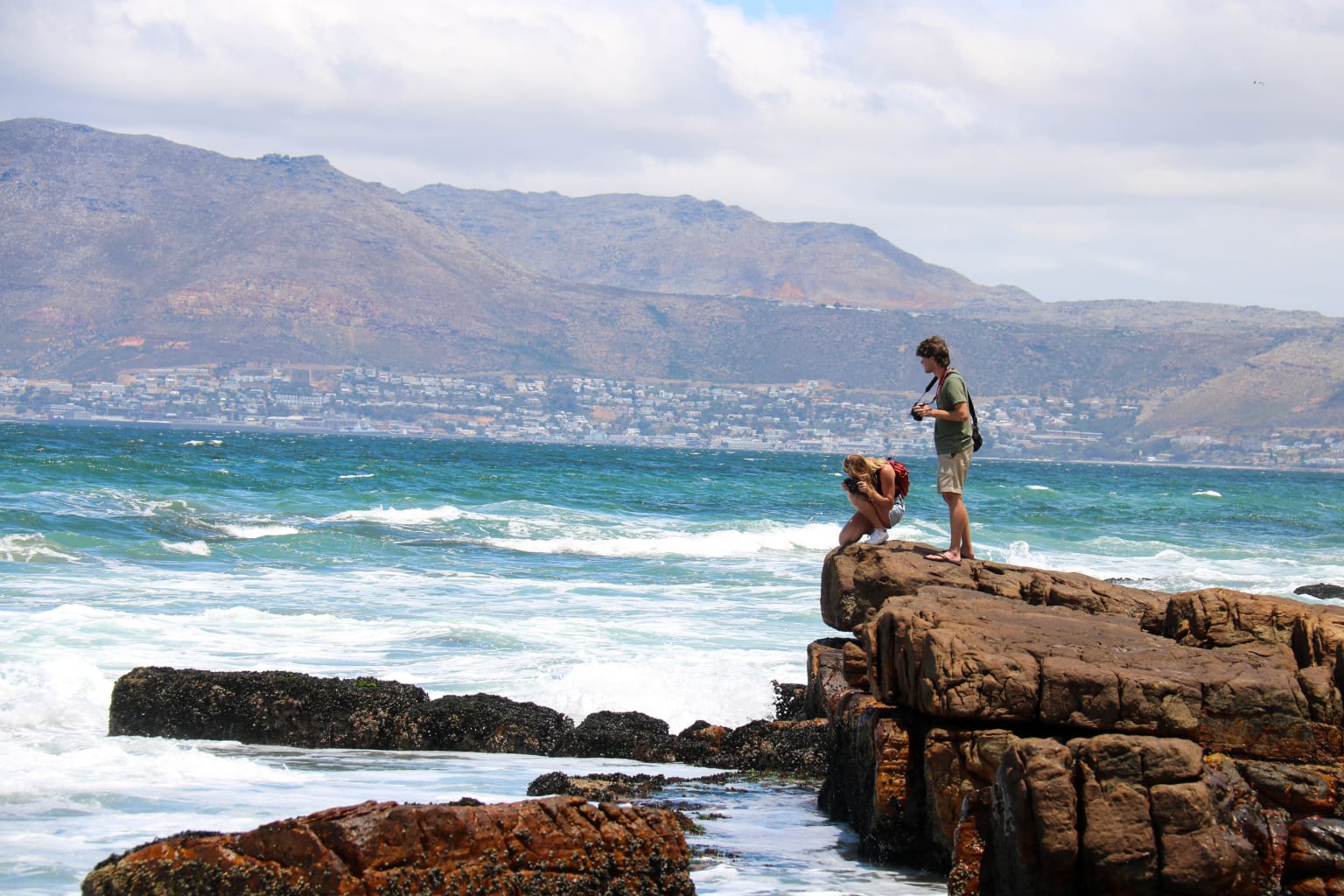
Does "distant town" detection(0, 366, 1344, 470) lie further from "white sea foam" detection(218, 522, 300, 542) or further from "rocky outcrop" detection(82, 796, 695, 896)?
"rocky outcrop" detection(82, 796, 695, 896)

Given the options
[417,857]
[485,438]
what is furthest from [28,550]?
[485,438]

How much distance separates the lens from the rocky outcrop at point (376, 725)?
26.7 ft

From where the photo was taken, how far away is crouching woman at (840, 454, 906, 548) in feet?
28.9

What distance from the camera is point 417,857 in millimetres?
4352

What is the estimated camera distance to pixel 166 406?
6649 inches

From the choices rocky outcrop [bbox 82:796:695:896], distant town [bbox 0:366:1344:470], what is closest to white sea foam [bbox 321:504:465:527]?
rocky outcrop [bbox 82:796:695:896]

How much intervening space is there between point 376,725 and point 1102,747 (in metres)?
5.04

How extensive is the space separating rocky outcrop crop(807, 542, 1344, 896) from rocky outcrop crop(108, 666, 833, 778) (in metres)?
1.74

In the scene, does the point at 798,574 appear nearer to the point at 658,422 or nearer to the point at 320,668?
the point at 320,668

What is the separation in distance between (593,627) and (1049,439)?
15302cm

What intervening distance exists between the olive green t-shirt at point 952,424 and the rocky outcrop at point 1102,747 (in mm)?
2494

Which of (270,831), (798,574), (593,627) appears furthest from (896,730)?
(798,574)

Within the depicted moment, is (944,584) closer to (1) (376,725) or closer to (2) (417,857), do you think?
(1) (376,725)

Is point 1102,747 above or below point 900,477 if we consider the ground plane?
below
